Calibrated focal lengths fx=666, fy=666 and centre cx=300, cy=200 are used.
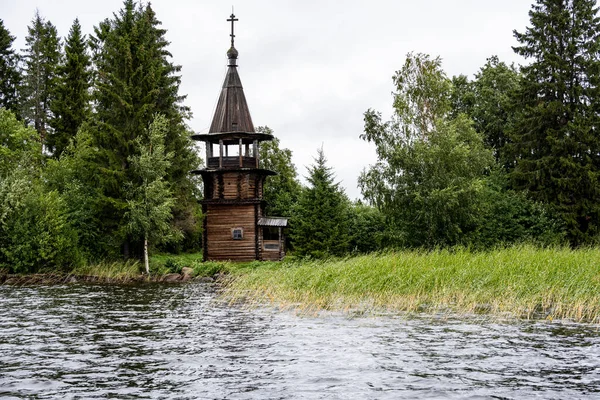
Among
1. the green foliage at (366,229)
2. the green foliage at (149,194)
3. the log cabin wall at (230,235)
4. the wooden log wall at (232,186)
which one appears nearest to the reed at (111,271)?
the green foliage at (149,194)

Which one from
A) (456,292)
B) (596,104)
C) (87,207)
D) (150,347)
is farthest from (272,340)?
(596,104)

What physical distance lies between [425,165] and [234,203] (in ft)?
46.6

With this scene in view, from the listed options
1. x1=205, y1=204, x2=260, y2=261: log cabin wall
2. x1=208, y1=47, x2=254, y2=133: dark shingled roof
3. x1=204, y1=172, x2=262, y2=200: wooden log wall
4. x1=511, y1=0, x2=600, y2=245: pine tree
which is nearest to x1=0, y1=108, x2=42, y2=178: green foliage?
x1=204, y1=172, x2=262, y2=200: wooden log wall

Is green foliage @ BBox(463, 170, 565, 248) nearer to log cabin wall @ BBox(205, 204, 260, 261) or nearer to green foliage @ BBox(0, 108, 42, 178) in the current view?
log cabin wall @ BBox(205, 204, 260, 261)

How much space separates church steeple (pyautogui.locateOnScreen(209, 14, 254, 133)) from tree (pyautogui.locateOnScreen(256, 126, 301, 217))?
838cm

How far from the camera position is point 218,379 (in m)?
12.4

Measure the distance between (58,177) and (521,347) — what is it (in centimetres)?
3754

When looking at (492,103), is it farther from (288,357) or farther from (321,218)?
(288,357)

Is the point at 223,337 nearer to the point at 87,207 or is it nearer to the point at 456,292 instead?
the point at 456,292

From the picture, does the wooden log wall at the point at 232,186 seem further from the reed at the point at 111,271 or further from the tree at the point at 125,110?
the reed at the point at 111,271

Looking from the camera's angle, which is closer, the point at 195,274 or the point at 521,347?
the point at 521,347

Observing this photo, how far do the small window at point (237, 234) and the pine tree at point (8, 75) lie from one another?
93.0ft

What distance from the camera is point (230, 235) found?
160 ft

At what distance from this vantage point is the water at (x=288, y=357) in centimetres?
1145
